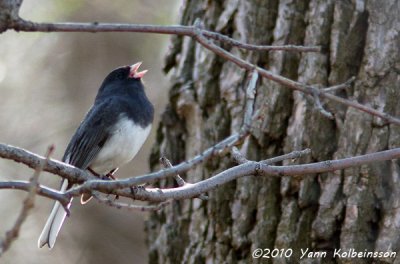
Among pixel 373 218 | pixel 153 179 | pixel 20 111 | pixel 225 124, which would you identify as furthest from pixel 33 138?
pixel 153 179

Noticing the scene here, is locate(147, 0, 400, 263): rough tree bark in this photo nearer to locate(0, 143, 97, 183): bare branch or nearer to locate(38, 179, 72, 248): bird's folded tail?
locate(38, 179, 72, 248): bird's folded tail

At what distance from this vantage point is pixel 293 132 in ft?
9.78

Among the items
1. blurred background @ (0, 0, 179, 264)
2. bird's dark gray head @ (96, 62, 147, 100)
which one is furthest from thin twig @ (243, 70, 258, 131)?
blurred background @ (0, 0, 179, 264)

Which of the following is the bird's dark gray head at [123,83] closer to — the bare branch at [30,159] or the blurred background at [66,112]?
the blurred background at [66,112]

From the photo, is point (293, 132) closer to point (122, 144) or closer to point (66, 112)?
point (122, 144)

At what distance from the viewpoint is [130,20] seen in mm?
5402

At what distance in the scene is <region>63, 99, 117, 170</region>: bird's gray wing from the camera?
3.57 metres

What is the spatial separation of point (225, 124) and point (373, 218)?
2.63 feet

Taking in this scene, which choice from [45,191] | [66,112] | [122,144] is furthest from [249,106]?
[66,112]

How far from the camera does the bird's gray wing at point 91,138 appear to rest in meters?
3.57

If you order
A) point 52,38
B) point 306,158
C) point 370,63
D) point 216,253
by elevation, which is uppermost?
point 52,38

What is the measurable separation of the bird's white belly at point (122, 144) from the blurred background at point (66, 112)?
2000 millimetres

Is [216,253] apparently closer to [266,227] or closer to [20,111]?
[266,227]

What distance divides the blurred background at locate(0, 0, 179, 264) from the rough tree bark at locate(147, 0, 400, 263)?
2198mm
